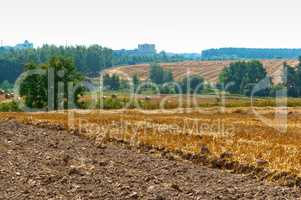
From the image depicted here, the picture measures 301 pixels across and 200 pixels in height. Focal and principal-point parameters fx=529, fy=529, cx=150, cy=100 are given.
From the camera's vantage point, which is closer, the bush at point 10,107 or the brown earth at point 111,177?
the brown earth at point 111,177

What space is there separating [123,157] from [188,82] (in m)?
167

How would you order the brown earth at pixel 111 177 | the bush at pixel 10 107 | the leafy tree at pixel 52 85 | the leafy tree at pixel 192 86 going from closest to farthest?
the brown earth at pixel 111 177 → the leafy tree at pixel 52 85 → the bush at pixel 10 107 → the leafy tree at pixel 192 86

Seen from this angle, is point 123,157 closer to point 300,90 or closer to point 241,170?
point 241,170

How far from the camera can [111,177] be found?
18.0 meters

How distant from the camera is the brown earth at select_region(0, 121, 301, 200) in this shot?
1538 centimetres

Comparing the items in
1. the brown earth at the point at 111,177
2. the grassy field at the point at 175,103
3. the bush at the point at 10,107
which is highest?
the brown earth at the point at 111,177

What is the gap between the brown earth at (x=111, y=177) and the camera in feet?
50.4

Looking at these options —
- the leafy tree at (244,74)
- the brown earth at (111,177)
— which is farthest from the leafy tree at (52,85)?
the leafy tree at (244,74)

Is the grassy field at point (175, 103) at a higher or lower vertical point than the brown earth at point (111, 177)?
lower

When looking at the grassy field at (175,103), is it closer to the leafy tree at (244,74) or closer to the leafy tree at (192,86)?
the leafy tree at (192,86)

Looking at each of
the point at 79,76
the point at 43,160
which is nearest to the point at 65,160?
the point at 43,160

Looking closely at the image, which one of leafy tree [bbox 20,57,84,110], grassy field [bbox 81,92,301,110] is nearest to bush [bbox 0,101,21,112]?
leafy tree [bbox 20,57,84,110]

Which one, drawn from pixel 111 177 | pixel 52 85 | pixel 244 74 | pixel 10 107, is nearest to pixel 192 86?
pixel 244 74

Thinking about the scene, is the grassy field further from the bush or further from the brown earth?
the brown earth
